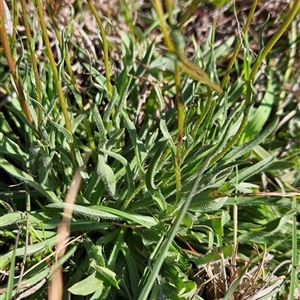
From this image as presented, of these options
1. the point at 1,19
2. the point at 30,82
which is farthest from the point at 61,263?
the point at 1,19

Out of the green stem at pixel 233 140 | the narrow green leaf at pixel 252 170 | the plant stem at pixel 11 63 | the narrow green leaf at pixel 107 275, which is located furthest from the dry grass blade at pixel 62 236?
the narrow green leaf at pixel 252 170

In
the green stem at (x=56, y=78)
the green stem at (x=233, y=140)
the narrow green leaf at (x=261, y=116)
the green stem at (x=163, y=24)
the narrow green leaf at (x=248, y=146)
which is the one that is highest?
the green stem at (x=163, y=24)

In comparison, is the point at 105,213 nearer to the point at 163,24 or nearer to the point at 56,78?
the point at 56,78

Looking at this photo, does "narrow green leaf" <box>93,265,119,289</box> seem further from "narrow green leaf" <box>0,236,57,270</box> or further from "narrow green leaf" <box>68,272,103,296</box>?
"narrow green leaf" <box>0,236,57,270</box>

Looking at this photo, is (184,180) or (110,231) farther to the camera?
(110,231)

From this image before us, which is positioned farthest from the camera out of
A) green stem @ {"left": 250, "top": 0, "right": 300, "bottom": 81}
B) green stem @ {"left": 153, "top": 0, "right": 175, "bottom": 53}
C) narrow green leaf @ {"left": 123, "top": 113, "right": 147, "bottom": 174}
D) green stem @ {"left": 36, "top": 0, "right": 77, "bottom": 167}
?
narrow green leaf @ {"left": 123, "top": 113, "right": 147, "bottom": 174}

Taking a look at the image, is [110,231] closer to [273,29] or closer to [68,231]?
[68,231]

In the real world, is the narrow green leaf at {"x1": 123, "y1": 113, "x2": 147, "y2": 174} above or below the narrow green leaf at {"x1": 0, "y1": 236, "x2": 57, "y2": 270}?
above

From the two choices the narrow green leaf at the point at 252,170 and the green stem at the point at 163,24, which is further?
the narrow green leaf at the point at 252,170

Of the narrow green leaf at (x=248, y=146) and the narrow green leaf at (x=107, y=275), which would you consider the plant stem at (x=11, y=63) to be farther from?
the narrow green leaf at (x=248, y=146)

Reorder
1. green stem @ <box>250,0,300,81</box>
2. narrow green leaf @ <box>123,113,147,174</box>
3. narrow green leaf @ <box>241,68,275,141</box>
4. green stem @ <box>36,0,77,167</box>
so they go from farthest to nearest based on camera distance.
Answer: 1. narrow green leaf @ <box>241,68,275,141</box>
2. narrow green leaf @ <box>123,113,147,174</box>
3. green stem @ <box>36,0,77,167</box>
4. green stem @ <box>250,0,300,81</box>

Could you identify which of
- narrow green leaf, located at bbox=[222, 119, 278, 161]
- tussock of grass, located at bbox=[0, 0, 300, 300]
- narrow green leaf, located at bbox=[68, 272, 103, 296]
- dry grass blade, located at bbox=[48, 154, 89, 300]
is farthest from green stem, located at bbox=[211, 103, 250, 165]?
narrow green leaf, located at bbox=[68, 272, 103, 296]
